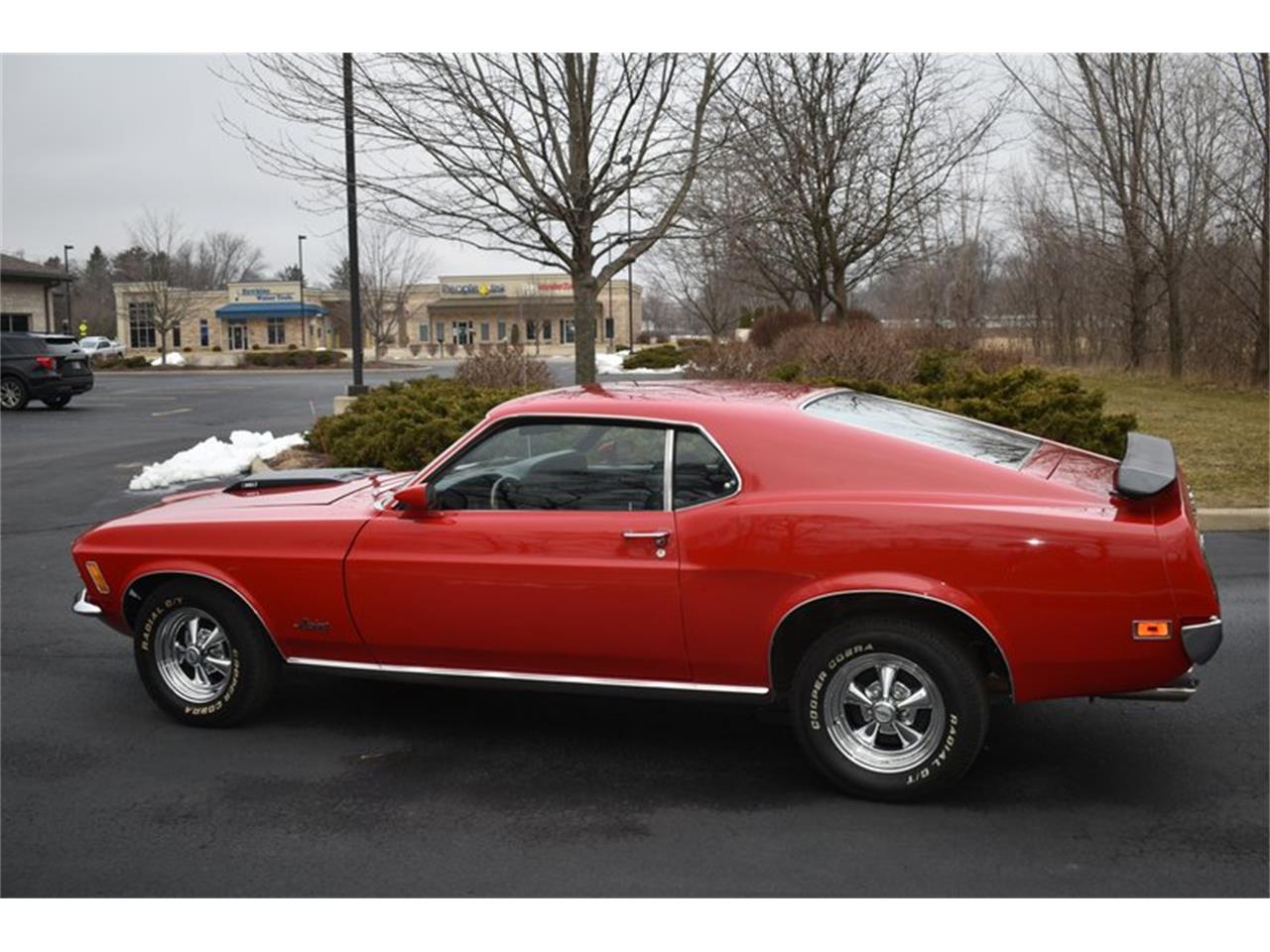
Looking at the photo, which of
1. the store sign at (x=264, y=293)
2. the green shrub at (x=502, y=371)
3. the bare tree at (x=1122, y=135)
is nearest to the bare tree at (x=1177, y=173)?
the bare tree at (x=1122, y=135)

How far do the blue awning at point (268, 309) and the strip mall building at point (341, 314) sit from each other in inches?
2.6

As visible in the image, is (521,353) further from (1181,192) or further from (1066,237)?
(1066,237)

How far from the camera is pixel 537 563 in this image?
481 centimetres

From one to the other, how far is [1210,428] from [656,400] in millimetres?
13986

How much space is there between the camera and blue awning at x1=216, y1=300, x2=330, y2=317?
8119 cm

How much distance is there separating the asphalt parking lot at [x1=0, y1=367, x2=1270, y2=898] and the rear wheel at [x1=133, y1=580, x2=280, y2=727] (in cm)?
14

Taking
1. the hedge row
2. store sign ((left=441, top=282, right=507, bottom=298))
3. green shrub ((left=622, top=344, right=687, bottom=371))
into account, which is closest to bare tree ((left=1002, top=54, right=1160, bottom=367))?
green shrub ((left=622, top=344, right=687, bottom=371))

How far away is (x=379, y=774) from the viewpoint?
15.9ft

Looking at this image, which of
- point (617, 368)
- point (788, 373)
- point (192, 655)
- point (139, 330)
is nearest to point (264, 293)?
point (139, 330)

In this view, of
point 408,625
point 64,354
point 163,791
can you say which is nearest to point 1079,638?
point 408,625

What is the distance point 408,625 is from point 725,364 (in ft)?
44.7

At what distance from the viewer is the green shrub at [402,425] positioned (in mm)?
11984

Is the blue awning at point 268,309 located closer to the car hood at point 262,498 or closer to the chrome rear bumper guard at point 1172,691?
the car hood at point 262,498

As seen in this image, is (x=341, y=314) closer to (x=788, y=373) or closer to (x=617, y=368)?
(x=617, y=368)
